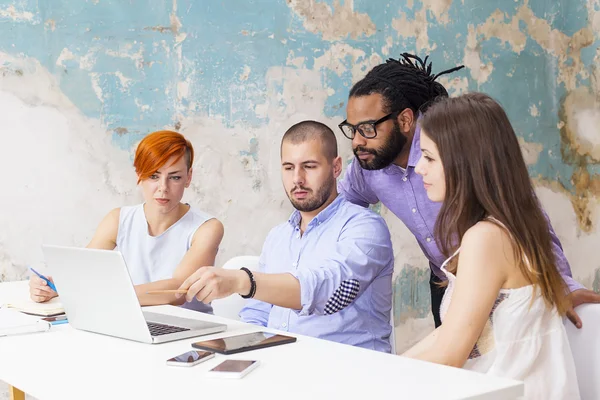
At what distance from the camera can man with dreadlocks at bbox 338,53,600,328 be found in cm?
275

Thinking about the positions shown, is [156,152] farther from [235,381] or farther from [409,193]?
[235,381]

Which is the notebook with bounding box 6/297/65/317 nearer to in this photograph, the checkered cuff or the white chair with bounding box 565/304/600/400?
the checkered cuff

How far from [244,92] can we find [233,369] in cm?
260

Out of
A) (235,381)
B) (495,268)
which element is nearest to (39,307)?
(235,381)

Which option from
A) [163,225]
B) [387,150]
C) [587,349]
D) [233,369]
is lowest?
[587,349]

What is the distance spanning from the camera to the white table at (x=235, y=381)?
50.8 inches

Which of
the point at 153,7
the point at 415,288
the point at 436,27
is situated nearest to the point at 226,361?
the point at 153,7

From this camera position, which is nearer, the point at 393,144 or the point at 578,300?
the point at 578,300

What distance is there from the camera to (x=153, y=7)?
3.63m

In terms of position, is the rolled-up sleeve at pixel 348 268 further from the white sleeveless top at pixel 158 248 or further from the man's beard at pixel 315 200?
the white sleeveless top at pixel 158 248

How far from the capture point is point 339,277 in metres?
2.17

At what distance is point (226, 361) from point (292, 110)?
2618 millimetres

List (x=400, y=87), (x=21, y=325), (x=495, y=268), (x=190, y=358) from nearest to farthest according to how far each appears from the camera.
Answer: (x=190, y=358)
(x=495, y=268)
(x=21, y=325)
(x=400, y=87)

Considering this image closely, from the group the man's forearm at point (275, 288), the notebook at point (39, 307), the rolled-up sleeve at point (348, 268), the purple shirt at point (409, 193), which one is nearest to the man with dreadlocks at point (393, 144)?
the purple shirt at point (409, 193)
